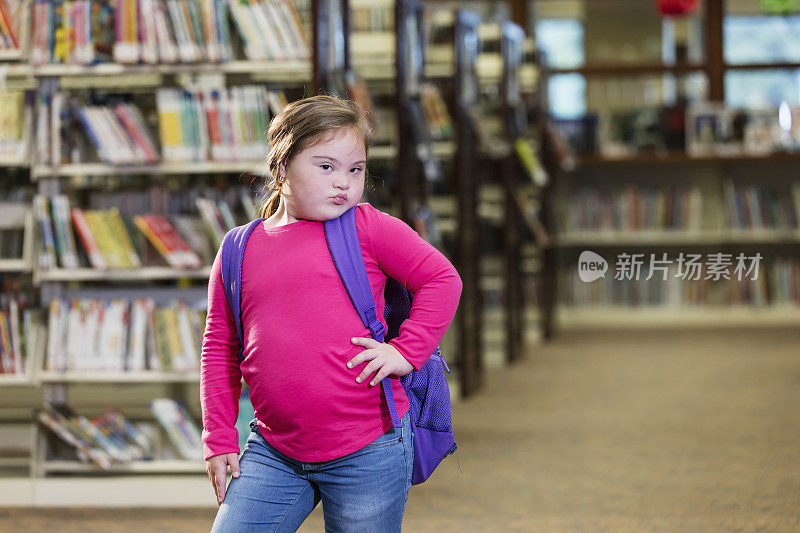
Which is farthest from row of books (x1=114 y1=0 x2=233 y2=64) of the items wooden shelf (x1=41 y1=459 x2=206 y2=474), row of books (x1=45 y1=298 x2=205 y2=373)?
wooden shelf (x1=41 y1=459 x2=206 y2=474)

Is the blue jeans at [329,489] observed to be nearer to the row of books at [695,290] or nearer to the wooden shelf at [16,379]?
the wooden shelf at [16,379]

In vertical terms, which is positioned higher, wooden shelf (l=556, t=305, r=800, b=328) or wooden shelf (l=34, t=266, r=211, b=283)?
wooden shelf (l=34, t=266, r=211, b=283)

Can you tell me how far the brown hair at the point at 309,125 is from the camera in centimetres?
158

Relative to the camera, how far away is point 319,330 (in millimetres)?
1574

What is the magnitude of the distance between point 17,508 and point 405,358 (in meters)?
2.40

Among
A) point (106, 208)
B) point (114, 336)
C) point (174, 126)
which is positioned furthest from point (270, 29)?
point (114, 336)

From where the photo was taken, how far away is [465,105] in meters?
5.63

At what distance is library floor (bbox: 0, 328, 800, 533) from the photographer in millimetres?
3268

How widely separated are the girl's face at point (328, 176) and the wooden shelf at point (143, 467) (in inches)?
83.3

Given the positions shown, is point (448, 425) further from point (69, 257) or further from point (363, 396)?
point (69, 257)

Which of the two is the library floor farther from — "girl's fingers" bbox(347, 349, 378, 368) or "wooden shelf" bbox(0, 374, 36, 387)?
"girl's fingers" bbox(347, 349, 378, 368)

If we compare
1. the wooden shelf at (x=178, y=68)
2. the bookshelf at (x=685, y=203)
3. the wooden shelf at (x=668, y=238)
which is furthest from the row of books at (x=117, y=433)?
the wooden shelf at (x=668, y=238)

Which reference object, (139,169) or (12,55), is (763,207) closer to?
(139,169)

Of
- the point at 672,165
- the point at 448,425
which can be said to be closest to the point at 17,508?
the point at 448,425
